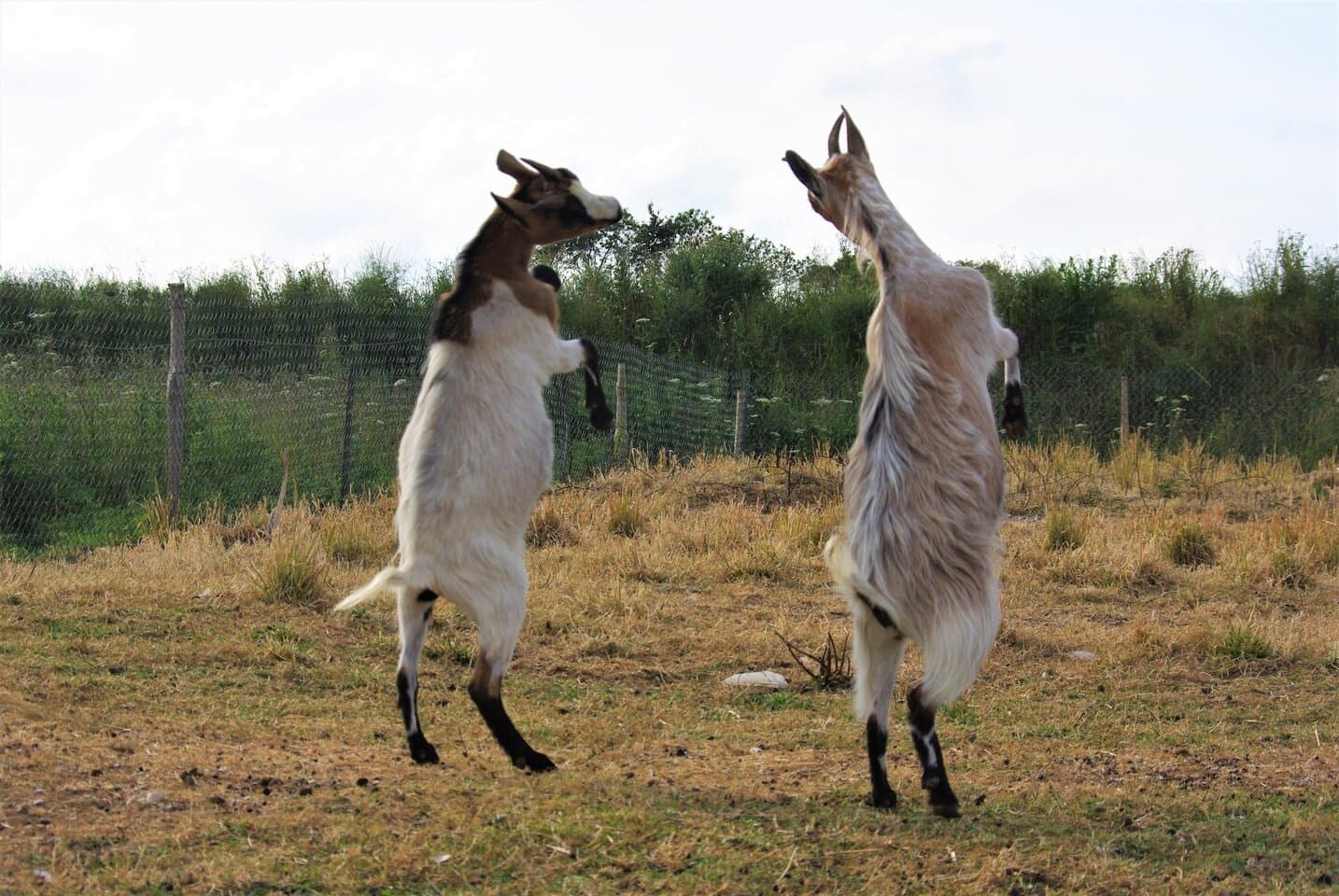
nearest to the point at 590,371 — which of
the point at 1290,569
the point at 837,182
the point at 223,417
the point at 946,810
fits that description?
the point at 837,182

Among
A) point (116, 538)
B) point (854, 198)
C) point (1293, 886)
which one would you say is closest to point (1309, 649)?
point (1293, 886)

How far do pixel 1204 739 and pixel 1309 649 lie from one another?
200 cm

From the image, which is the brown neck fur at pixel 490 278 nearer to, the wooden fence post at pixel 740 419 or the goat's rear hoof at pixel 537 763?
the goat's rear hoof at pixel 537 763

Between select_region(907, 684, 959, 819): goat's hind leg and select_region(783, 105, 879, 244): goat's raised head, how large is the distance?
1.82m

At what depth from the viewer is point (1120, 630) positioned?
27.0 ft

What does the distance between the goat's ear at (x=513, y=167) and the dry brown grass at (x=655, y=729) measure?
2.41 metres

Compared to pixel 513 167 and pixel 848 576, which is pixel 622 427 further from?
pixel 848 576

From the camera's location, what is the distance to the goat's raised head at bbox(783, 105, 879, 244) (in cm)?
523

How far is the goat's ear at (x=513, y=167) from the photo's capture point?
5641 millimetres

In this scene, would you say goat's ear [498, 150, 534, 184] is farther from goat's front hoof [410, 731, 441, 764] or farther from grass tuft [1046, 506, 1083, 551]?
grass tuft [1046, 506, 1083, 551]

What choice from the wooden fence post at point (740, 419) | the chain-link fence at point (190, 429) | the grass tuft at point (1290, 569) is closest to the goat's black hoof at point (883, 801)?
the grass tuft at point (1290, 569)

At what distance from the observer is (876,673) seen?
4.63 meters

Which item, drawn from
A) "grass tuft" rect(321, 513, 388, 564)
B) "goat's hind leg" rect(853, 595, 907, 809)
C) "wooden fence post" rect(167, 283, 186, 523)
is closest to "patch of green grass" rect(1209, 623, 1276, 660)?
"goat's hind leg" rect(853, 595, 907, 809)

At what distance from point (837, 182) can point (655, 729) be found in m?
2.64
